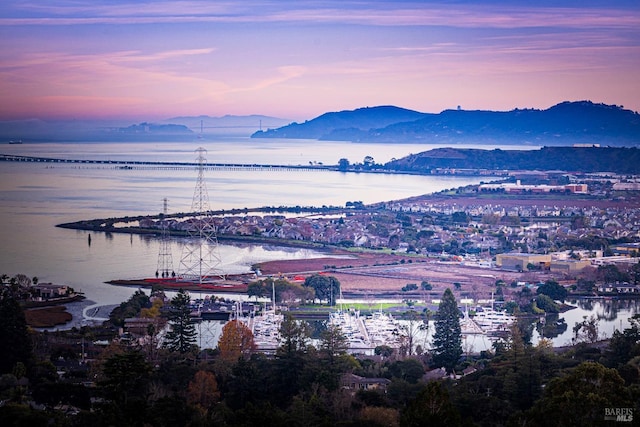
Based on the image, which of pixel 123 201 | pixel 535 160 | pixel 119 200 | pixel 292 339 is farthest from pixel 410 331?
pixel 535 160

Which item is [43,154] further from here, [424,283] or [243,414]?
[243,414]

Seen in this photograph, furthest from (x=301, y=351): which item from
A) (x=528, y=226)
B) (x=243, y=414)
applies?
(x=528, y=226)

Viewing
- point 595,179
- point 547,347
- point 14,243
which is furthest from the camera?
point 595,179

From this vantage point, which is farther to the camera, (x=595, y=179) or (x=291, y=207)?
(x=595, y=179)

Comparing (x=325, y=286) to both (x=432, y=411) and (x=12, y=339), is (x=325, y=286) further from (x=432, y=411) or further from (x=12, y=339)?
(x=432, y=411)

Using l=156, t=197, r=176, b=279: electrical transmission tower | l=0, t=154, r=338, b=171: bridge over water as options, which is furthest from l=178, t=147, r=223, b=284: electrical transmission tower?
l=0, t=154, r=338, b=171: bridge over water

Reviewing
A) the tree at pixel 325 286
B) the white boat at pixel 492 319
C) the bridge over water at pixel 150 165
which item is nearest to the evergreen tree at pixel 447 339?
the white boat at pixel 492 319
